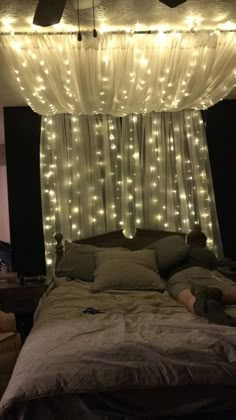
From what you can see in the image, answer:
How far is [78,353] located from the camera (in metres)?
1.77

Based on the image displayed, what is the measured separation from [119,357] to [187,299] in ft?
3.77

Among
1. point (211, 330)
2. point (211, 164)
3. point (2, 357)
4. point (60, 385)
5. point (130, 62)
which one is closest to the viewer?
point (60, 385)

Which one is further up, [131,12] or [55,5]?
[131,12]

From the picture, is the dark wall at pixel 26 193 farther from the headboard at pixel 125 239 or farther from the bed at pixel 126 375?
the bed at pixel 126 375

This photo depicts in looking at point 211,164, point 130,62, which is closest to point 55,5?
point 130,62

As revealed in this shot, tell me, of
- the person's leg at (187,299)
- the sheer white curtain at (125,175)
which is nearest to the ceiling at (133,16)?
the sheer white curtain at (125,175)

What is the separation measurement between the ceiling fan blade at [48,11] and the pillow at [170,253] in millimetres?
1968

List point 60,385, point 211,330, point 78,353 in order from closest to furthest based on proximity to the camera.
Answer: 1. point 60,385
2. point 78,353
3. point 211,330

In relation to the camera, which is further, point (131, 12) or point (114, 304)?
point (131, 12)

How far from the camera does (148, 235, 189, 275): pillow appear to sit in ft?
12.0

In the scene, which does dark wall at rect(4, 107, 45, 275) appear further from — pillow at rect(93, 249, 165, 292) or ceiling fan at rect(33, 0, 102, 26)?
ceiling fan at rect(33, 0, 102, 26)

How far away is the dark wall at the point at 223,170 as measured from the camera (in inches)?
178

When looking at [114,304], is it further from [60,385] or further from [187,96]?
[187,96]

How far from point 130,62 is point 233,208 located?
5.81ft
